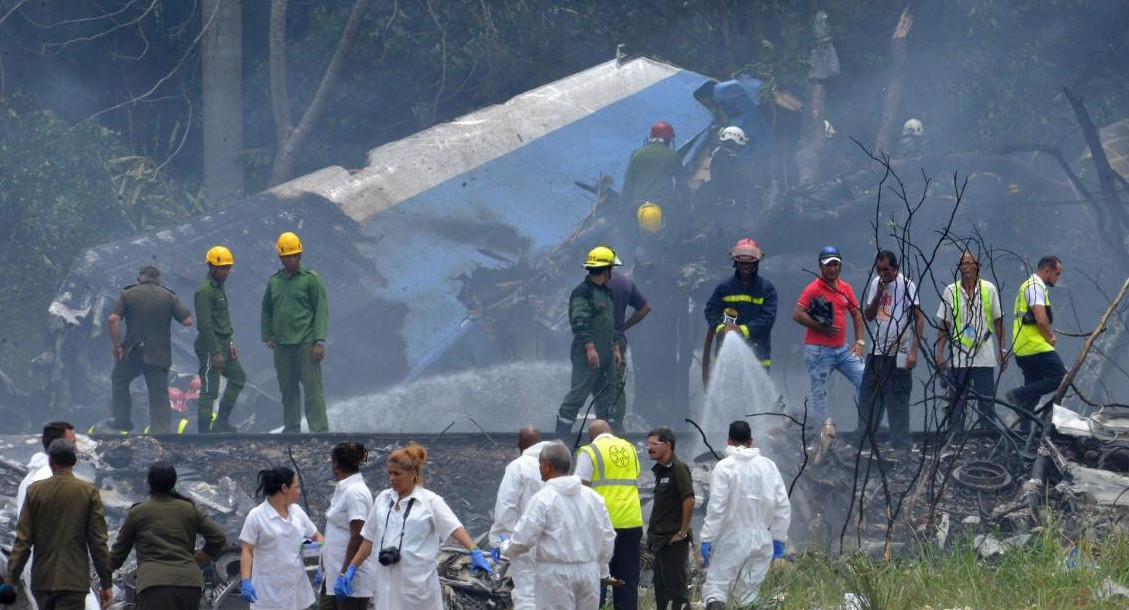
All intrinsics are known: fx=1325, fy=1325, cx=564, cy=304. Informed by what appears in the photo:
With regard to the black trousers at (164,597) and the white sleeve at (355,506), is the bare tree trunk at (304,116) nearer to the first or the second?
the white sleeve at (355,506)

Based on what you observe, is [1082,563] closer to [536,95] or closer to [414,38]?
[536,95]

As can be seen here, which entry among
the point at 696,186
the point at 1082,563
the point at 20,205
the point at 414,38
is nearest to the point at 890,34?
the point at 696,186

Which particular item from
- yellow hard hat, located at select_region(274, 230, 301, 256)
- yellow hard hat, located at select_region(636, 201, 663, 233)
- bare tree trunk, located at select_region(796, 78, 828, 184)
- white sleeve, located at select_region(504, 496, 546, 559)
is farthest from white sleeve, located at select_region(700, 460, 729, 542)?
bare tree trunk, located at select_region(796, 78, 828, 184)

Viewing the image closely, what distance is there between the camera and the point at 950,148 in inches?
682

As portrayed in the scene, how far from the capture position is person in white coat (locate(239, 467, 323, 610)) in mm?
6145

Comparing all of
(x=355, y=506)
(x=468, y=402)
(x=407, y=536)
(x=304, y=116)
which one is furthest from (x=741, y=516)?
(x=304, y=116)

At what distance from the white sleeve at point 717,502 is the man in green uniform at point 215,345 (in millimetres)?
4991

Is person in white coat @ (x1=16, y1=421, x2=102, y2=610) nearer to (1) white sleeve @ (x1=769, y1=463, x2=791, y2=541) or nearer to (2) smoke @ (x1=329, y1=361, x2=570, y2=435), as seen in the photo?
(1) white sleeve @ (x1=769, y1=463, x2=791, y2=541)

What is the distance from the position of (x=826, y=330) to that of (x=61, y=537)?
18.3ft

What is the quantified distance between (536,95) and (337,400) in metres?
4.99

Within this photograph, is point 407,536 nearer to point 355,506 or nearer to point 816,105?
point 355,506

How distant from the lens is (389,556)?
5852mm

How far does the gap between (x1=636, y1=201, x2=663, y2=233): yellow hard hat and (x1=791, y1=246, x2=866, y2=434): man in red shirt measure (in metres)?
5.02

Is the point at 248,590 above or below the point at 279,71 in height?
below
